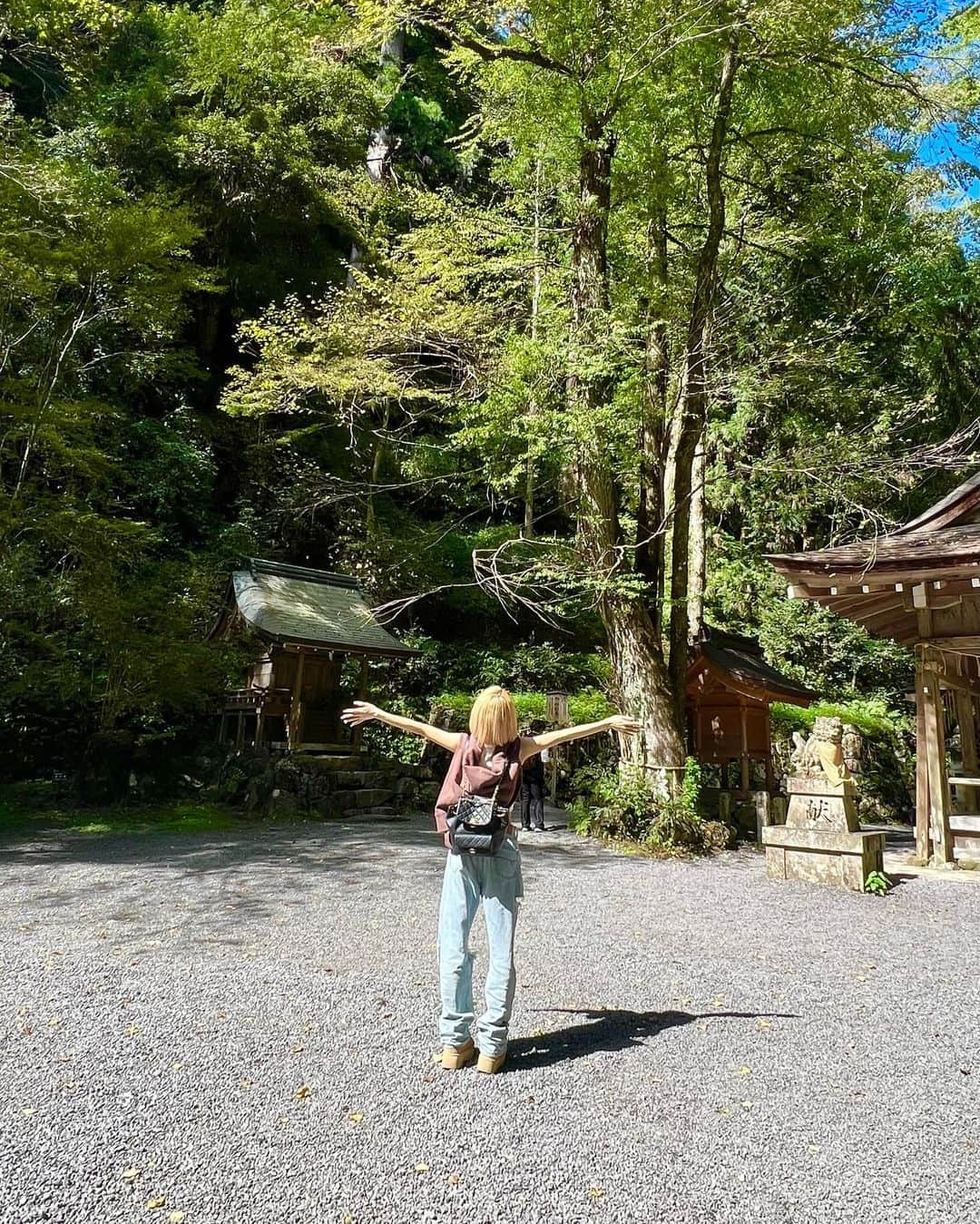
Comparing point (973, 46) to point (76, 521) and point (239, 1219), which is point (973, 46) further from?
point (239, 1219)

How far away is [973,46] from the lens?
35.6 ft

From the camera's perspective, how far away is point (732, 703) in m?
10.6

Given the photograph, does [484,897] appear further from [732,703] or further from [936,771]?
[732,703]

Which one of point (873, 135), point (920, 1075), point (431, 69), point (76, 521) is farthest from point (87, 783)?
point (431, 69)

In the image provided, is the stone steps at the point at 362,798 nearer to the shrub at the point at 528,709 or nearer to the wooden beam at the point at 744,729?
the shrub at the point at 528,709

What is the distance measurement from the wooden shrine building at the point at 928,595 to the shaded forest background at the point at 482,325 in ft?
1.81

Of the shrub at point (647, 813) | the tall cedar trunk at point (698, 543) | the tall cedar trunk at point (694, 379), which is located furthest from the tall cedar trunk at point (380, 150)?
the shrub at point (647, 813)

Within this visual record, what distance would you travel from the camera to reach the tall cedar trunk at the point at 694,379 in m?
9.29

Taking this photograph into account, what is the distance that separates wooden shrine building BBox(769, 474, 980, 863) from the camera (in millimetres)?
7055

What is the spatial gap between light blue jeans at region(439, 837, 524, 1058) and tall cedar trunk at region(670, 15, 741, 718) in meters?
6.94

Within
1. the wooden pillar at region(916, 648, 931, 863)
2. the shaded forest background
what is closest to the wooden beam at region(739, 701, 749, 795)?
the shaded forest background

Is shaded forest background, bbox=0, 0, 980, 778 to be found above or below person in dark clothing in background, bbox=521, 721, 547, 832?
above

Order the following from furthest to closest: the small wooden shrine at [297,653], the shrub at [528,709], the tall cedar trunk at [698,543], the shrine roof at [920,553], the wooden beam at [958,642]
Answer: the tall cedar trunk at [698,543], the shrub at [528,709], the small wooden shrine at [297,653], the wooden beam at [958,642], the shrine roof at [920,553]

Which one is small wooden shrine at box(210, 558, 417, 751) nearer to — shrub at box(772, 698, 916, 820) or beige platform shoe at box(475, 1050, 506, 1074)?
shrub at box(772, 698, 916, 820)
